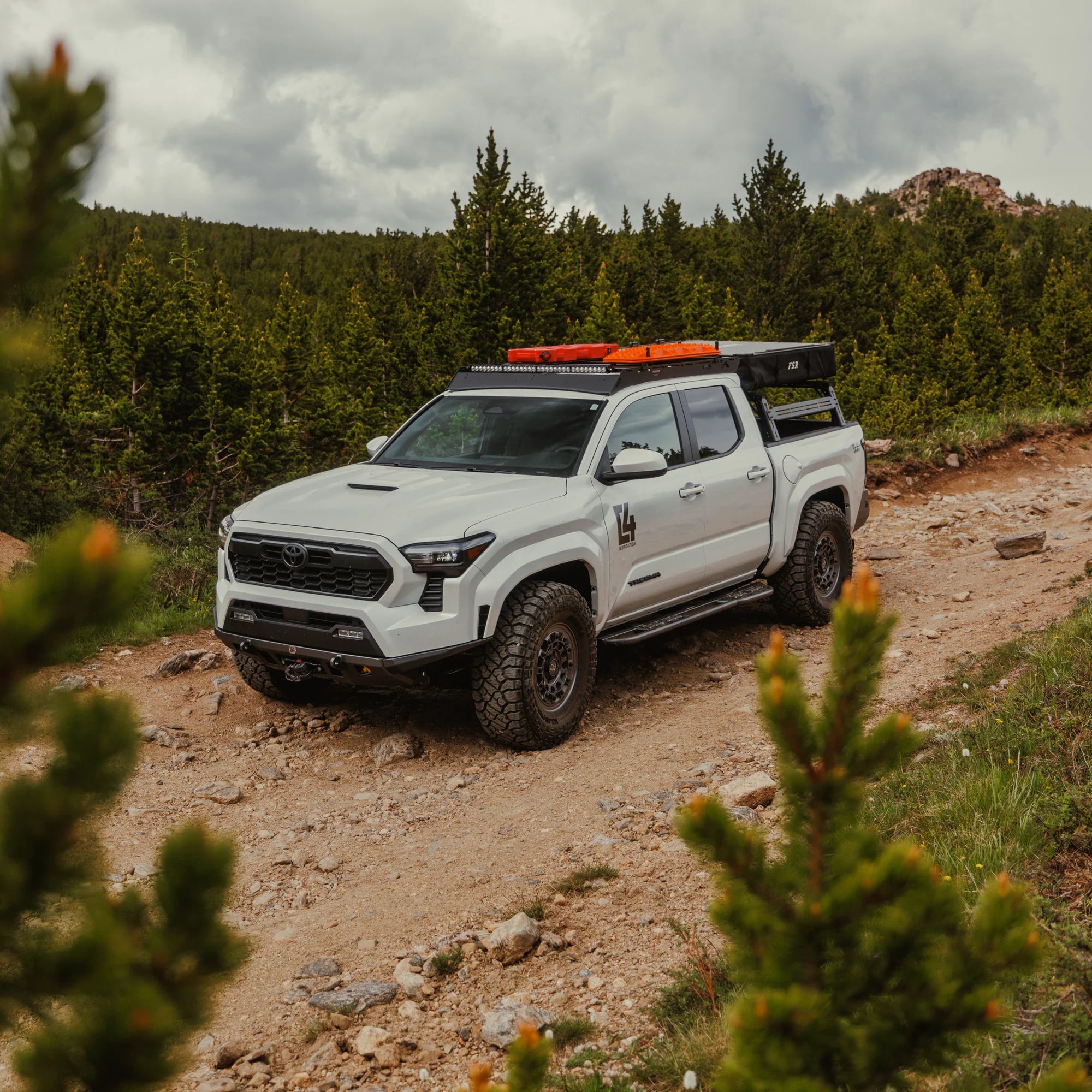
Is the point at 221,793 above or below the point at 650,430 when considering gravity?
below

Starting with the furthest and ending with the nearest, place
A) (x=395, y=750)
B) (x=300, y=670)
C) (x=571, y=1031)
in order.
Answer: (x=395, y=750), (x=300, y=670), (x=571, y=1031)

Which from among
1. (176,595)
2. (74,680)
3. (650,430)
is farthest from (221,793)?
(176,595)

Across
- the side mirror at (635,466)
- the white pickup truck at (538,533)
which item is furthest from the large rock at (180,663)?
the side mirror at (635,466)

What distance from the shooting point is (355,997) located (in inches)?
140

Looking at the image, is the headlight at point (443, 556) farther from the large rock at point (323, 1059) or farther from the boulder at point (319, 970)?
the large rock at point (323, 1059)

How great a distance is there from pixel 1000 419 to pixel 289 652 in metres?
14.9

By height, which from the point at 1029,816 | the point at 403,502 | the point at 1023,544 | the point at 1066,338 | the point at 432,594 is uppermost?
the point at 1066,338

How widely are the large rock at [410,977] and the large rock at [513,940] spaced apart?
270 mm

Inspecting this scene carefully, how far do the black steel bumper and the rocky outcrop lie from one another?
97788 mm

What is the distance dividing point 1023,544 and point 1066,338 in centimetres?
3481

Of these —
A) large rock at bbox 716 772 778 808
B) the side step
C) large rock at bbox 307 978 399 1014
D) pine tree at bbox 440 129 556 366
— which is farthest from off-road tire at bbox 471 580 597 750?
pine tree at bbox 440 129 556 366

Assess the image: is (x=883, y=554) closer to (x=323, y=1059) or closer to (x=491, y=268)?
(x=323, y=1059)

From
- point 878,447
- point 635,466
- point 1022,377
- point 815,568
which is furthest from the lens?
point 1022,377

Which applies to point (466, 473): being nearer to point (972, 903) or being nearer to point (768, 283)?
point (972, 903)
